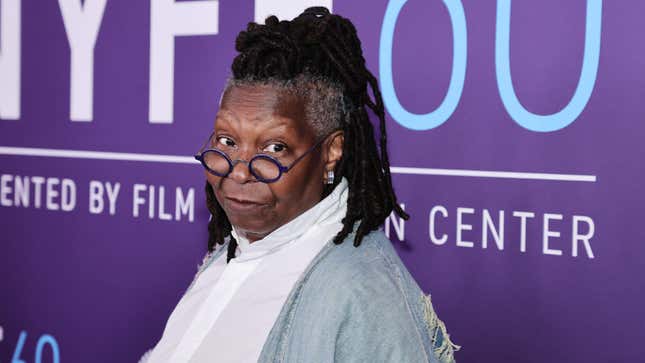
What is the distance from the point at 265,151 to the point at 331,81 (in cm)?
15

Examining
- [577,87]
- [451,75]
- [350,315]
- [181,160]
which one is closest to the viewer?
[350,315]

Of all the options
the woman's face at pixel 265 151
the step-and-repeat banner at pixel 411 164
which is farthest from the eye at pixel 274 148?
the step-and-repeat banner at pixel 411 164

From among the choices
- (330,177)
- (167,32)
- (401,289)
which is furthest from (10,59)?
(401,289)

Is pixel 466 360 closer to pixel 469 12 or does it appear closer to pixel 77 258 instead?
pixel 469 12

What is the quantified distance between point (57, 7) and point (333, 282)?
1721 millimetres

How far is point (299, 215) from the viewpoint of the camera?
4.25ft

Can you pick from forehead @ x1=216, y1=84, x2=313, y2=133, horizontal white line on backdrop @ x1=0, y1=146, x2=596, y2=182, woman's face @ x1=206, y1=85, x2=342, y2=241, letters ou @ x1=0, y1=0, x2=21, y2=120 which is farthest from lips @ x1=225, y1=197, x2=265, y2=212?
letters ou @ x1=0, y1=0, x2=21, y2=120

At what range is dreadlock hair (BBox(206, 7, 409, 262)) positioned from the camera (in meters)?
1.28

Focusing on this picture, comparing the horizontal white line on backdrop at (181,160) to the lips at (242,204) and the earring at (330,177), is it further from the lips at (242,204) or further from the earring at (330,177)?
the lips at (242,204)

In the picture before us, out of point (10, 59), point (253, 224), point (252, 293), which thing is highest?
point (10, 59)

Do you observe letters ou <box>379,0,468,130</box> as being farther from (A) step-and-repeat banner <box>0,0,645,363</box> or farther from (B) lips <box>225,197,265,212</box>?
(B) lips <box>225,197,265,212</box>

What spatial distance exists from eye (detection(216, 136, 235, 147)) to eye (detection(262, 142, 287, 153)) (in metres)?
0.06

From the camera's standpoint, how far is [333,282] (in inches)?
45.9

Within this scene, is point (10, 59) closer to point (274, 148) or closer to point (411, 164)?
point (411, 164)
